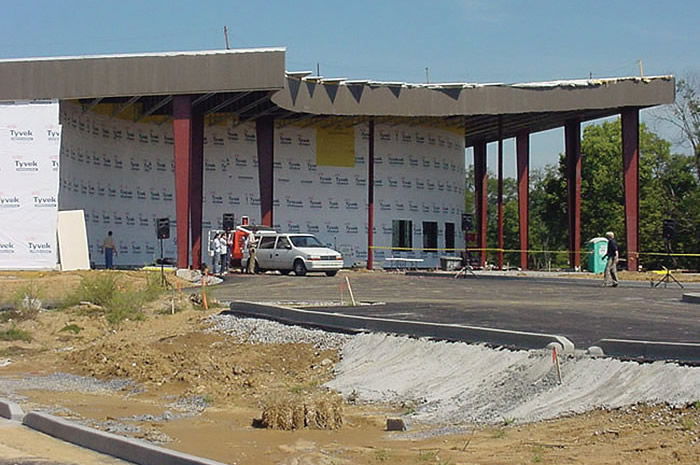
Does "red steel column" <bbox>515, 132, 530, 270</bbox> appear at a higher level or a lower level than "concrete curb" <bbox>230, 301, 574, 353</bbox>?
higher

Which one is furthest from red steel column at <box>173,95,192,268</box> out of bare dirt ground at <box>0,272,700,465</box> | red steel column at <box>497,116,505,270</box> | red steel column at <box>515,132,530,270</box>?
red steel column at <box>515,132,530,270</box>

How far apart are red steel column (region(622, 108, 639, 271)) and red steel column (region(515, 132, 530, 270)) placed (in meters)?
7.39

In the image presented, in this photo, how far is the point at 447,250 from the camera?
55.2 meters

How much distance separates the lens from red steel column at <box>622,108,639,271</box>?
47031 millimetres

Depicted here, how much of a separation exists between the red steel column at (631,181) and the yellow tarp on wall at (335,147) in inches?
531

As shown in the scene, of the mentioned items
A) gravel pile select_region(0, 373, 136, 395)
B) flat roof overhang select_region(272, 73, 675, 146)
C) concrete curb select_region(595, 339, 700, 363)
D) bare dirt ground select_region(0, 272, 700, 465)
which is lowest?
gravel pile select_region(0, 373, 136, 395)

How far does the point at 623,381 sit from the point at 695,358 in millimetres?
878

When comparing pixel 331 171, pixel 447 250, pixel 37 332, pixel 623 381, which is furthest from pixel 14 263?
pixel 623 381

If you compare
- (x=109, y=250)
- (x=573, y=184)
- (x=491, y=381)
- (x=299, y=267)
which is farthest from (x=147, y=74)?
(x=491, y=381)

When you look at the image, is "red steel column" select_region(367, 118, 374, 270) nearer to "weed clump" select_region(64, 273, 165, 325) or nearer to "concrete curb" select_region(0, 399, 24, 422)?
"weed clump" select_region(64, 273, 165, 325)

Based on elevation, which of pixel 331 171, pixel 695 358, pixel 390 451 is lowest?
pixel 390 451

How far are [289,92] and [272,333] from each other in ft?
81.7

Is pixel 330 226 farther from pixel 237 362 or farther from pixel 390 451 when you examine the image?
pixel 390 451

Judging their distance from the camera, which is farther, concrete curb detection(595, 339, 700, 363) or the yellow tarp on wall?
the yellow tarp on wall
